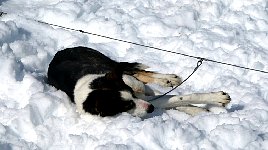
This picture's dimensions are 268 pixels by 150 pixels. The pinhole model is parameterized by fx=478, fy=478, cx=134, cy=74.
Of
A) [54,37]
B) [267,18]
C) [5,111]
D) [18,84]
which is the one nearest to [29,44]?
[54,37]

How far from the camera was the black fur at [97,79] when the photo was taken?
17.9 feet

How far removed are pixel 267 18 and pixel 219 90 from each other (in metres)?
2.44

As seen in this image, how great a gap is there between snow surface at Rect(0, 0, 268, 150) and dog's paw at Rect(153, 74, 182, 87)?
0.10m

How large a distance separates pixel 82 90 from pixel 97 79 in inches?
8.8

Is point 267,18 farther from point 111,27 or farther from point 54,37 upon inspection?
point 54,37

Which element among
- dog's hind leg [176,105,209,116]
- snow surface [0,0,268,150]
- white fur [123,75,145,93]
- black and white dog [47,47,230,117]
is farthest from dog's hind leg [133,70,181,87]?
dog's hind leg [176,105,209,116]

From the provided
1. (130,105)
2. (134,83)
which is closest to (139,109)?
(130,105)

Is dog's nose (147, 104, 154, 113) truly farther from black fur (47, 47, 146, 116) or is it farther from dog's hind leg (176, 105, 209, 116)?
dog's hind leg (176, 105, 209, 116)

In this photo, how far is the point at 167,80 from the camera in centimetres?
658

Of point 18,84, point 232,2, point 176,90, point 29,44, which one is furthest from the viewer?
point 232,2

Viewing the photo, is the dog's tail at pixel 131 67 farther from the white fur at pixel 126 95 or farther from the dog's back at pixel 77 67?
the white fur at pixel 126 95

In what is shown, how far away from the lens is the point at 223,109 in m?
5.84

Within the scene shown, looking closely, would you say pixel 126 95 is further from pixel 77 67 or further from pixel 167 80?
pixel 167 80

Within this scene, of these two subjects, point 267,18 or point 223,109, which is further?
point 267,18
